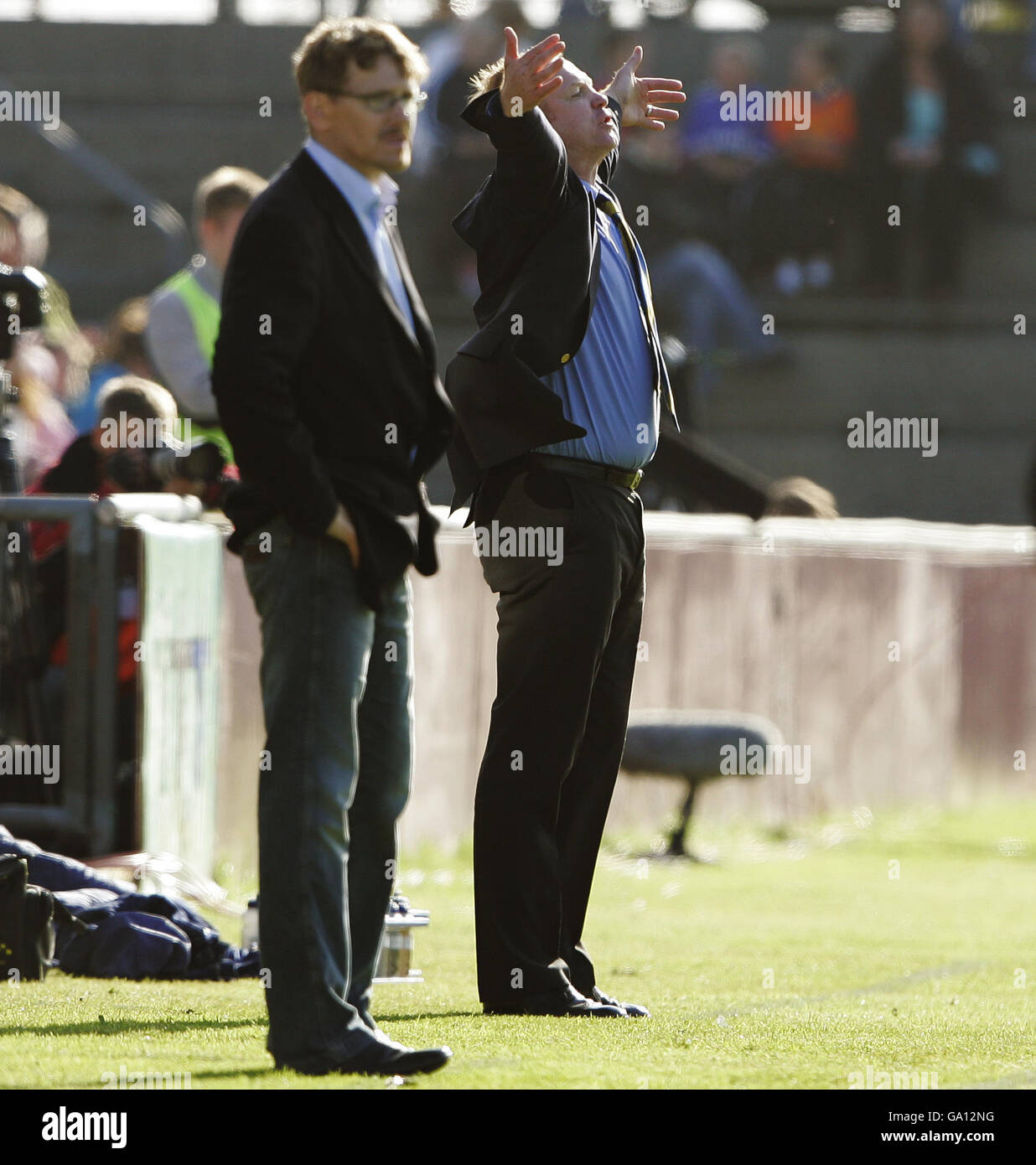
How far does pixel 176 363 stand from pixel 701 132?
1043 centimetres

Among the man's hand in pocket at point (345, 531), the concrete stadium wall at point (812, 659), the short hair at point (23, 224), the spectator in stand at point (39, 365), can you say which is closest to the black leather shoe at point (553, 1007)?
the man's hand in pocket at point (345, 531)

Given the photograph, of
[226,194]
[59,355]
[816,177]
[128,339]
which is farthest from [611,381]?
[816,177]

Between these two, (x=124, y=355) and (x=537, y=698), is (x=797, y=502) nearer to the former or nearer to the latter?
(x=124, y=355)

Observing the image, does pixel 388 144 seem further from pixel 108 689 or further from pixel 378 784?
pixel 108 689

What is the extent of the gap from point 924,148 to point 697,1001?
13998mm

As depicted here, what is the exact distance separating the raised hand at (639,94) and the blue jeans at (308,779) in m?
2.13

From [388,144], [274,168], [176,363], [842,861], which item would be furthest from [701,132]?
[388,144]

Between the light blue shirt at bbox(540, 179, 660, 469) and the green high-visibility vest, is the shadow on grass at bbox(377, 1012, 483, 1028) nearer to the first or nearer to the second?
the light blue shirt at bbox(540, 179, 660, 469)

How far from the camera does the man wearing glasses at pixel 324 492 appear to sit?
4.57 metres

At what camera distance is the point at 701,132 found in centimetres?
1881

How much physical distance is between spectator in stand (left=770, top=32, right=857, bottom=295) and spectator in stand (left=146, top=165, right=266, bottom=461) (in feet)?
34.1

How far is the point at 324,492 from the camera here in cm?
452

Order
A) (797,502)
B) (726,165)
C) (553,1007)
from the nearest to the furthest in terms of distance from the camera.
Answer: (553,1007)
(797,502)
(726,165)

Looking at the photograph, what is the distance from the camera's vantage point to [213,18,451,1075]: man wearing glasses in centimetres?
457
